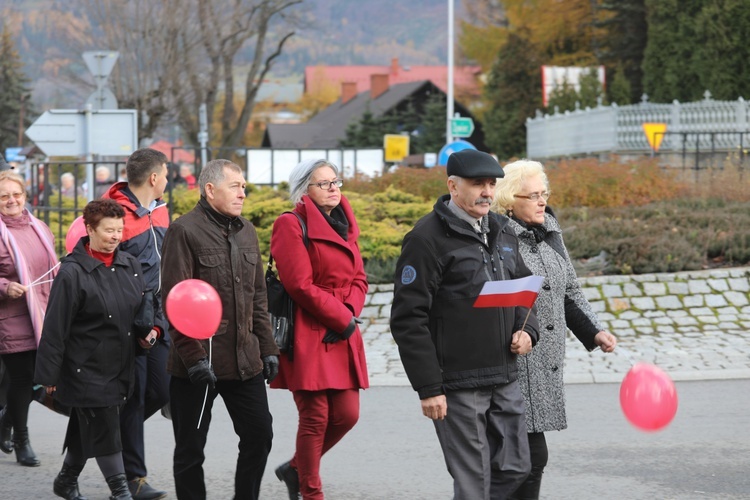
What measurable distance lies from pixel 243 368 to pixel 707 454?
3357mm

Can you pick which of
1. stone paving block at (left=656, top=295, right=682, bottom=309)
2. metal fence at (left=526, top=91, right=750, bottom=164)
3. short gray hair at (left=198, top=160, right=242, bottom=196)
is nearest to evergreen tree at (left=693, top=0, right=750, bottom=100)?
metal fence at (left=526, top=91, right=750, bottom=164)

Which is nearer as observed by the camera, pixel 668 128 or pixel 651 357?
pixel 651 357

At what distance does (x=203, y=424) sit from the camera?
19.2 feet

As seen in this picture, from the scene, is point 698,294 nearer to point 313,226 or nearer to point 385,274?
point 385,274

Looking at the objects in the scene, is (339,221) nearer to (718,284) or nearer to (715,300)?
(715,300)

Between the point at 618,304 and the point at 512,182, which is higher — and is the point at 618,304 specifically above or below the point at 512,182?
below

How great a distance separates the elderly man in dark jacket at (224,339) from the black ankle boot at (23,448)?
207 cm

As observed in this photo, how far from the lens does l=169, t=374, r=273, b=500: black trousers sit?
585cm

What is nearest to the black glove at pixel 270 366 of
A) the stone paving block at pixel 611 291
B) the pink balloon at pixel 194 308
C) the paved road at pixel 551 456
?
the pink balloon at pixel 194 308

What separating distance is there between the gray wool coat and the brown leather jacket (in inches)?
53.3

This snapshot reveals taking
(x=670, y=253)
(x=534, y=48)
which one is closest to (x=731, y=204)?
(x=670, y=253)

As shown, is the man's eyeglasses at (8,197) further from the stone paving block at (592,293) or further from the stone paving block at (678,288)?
the stone paving block at (678,288)

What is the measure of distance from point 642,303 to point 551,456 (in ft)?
18.9

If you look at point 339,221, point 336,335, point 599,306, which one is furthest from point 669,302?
point 336,335
